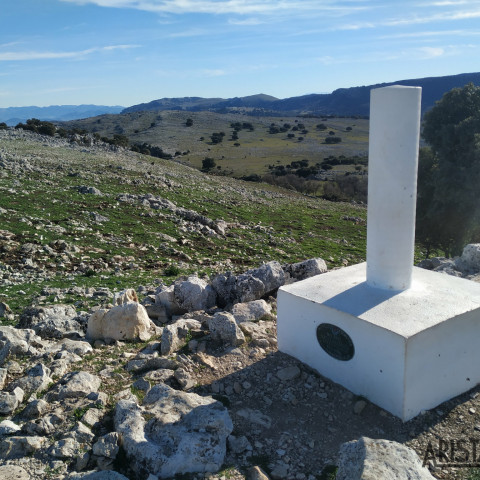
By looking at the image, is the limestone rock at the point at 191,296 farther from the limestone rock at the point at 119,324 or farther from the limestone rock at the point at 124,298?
the limestone rock at the point at 119,324

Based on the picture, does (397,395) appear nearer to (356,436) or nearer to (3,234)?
(356,436)

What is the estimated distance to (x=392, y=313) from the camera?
24.9 ft

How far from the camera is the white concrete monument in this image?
Result: 7238 millimetres

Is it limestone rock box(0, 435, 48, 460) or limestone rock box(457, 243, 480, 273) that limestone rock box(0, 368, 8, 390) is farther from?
limestone rock box(457, 243, 480, 273)

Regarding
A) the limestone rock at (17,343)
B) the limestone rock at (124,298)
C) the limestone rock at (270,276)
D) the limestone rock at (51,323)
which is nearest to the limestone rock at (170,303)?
the limestone rock at (124,298)

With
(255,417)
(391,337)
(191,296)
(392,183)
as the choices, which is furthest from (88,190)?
(391,337)

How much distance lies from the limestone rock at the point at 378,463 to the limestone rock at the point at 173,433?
1738 mm

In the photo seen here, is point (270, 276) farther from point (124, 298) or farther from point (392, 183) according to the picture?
point (392, 183)

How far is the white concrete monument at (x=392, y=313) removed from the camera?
724 cm

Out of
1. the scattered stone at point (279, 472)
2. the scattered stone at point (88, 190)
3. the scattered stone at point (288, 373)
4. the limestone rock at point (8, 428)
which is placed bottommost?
the scattered stone at point (279, 472)

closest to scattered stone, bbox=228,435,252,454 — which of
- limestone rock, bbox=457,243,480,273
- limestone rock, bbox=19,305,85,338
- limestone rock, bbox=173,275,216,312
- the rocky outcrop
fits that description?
limestone rock, bbox=19,305,85,338

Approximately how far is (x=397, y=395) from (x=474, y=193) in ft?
63.2

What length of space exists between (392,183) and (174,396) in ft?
17.1

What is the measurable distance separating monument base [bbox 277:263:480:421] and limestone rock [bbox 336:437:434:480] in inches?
66.1
